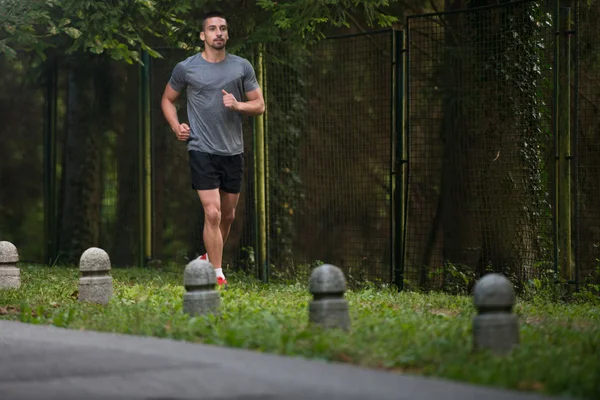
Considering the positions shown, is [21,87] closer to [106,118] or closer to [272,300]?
[106,118]

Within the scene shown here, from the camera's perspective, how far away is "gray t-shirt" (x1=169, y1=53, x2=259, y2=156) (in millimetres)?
11000

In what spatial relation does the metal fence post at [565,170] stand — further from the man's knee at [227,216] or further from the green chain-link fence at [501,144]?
the man's knee at [227,216]

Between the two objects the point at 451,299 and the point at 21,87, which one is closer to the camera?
the point at 451,299

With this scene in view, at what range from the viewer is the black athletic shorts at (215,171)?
10.9 m

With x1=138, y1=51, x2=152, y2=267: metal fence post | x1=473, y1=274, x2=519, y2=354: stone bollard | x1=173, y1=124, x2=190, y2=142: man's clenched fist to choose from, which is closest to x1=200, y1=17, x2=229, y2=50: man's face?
x1=173, y1=124, x2=190, y2=142: man's clenched fist

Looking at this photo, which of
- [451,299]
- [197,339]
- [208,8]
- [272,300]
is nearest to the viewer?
[197,339]

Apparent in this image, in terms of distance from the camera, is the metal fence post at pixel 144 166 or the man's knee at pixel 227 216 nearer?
the man's knee at pixel 227 216

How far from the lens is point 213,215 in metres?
10.8

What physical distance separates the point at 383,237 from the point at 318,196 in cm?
108

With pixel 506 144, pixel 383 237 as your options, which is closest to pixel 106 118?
pixel 383 237

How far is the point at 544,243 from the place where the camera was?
11688 millimetres

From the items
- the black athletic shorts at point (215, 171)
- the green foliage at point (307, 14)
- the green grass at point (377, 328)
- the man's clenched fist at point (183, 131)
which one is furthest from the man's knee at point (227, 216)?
the green foliage at point (307, 14)

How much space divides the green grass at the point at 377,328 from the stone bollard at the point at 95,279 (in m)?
0.11

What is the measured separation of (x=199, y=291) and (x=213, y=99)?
338cm
